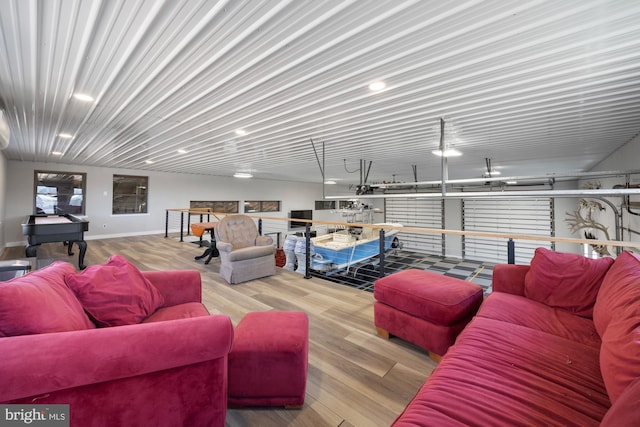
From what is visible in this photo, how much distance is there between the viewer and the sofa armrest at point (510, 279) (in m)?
2.02

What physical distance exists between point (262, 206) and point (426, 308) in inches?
402

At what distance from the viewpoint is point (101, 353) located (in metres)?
0.92

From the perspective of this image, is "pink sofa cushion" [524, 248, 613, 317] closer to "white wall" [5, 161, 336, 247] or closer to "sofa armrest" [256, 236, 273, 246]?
"sofa armrest" [256, 236, 273, 246]

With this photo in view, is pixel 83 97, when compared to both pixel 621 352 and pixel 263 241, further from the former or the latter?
pixel 621 352

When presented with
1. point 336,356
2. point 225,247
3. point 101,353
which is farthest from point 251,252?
point 101,353

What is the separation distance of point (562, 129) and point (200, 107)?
4601 millimetres

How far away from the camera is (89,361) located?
90 cm

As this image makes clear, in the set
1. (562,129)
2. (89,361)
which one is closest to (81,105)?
(89,361)

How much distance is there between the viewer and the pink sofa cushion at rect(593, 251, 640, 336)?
1.22 m

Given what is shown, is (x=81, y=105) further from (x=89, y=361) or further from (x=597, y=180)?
(x=597, y=180)

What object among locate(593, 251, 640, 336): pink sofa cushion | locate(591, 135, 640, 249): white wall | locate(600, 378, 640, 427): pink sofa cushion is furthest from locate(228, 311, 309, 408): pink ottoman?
locate(591, 135, 640, 249): white wall

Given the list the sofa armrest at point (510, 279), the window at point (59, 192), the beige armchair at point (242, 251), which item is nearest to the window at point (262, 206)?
the window at point (59, 192)

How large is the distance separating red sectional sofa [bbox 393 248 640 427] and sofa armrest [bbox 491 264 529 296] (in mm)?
110

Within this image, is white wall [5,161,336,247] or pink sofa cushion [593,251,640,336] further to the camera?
white wall [5,161,336,247]
